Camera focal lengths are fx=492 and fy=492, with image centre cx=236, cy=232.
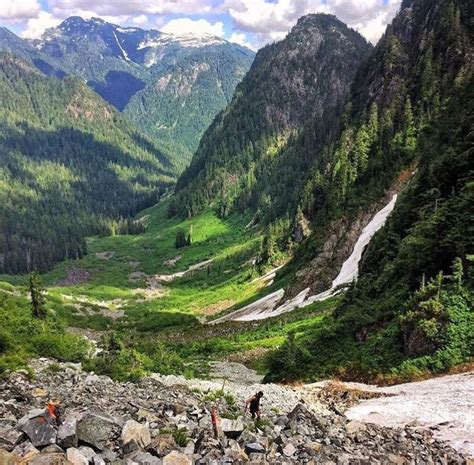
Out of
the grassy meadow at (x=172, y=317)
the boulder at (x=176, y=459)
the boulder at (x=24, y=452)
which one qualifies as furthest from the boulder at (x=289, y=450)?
the grassy meadow at (x=172, y=317)

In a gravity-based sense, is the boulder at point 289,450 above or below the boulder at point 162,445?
below

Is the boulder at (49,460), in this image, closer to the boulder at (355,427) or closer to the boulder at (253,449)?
the boulder at (253,449)

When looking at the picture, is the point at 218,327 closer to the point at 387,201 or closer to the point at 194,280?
the point at 387,201

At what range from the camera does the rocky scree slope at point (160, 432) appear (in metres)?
14.6

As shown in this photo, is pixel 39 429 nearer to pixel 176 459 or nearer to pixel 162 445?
pixel 162 445

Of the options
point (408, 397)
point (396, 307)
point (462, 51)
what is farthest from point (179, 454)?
point (462, 51)

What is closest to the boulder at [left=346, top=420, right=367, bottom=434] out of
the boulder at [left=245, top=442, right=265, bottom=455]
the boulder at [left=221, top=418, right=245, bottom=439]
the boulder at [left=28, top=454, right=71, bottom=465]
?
the boulder at [left=221, top=418, right=245, bottom=439]

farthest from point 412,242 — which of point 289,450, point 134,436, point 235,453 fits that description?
point 134,436

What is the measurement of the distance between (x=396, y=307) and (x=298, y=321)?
111 ft

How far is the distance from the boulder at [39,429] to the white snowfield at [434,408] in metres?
16.8

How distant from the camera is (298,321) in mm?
72938

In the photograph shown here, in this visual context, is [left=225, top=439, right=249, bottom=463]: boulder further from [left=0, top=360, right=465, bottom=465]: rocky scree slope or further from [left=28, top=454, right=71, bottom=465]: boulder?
[left=28, top=454, right=71, bottom=465]: boulder

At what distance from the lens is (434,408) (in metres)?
26.3

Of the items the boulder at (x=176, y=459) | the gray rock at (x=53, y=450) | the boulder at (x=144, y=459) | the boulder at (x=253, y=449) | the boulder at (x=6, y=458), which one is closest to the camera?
the boulder at (x=6, y=458)
